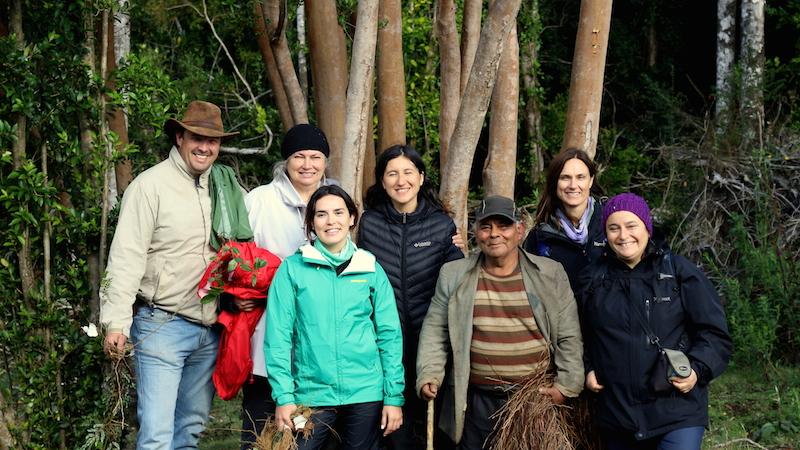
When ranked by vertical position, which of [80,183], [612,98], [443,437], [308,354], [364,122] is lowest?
[443,437]

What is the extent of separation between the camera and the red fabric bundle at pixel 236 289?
14.4 feet

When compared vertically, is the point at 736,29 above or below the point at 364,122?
above

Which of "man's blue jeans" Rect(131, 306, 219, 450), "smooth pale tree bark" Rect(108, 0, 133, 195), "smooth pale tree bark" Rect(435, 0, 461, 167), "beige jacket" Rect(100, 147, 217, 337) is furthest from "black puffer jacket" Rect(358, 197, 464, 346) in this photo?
"smooth pale tree bark" Rect(435, 0, 461, 167)


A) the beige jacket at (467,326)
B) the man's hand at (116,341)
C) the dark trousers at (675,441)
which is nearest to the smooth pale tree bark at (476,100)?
the beige jacket at (467,326)

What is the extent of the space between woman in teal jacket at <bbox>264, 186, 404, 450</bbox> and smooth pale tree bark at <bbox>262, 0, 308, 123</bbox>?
120 inches

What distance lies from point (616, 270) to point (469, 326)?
0.70m

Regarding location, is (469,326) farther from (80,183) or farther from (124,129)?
(124,129)

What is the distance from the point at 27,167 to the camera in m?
4.69

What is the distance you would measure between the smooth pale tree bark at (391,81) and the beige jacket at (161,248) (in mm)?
2634

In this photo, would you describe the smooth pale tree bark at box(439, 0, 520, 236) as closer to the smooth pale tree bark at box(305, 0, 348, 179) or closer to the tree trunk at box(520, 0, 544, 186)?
the smooth pale tree bark at box(305, 0, 348, 179)

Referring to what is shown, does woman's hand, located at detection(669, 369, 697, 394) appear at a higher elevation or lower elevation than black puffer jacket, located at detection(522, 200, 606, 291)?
lower

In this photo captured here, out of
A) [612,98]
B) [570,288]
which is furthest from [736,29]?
[570,288]

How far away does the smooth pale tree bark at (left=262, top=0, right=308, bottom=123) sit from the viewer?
7219 millimetres

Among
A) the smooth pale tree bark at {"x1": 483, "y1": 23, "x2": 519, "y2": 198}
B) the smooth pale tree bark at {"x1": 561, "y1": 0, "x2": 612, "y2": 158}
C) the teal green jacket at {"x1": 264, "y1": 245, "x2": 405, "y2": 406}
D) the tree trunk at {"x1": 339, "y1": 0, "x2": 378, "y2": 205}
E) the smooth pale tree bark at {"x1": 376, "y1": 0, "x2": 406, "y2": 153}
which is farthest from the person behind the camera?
the smooth pale tree bark at {"x1": 376, "y1": 0, "x2": 406, "y2": 153}
